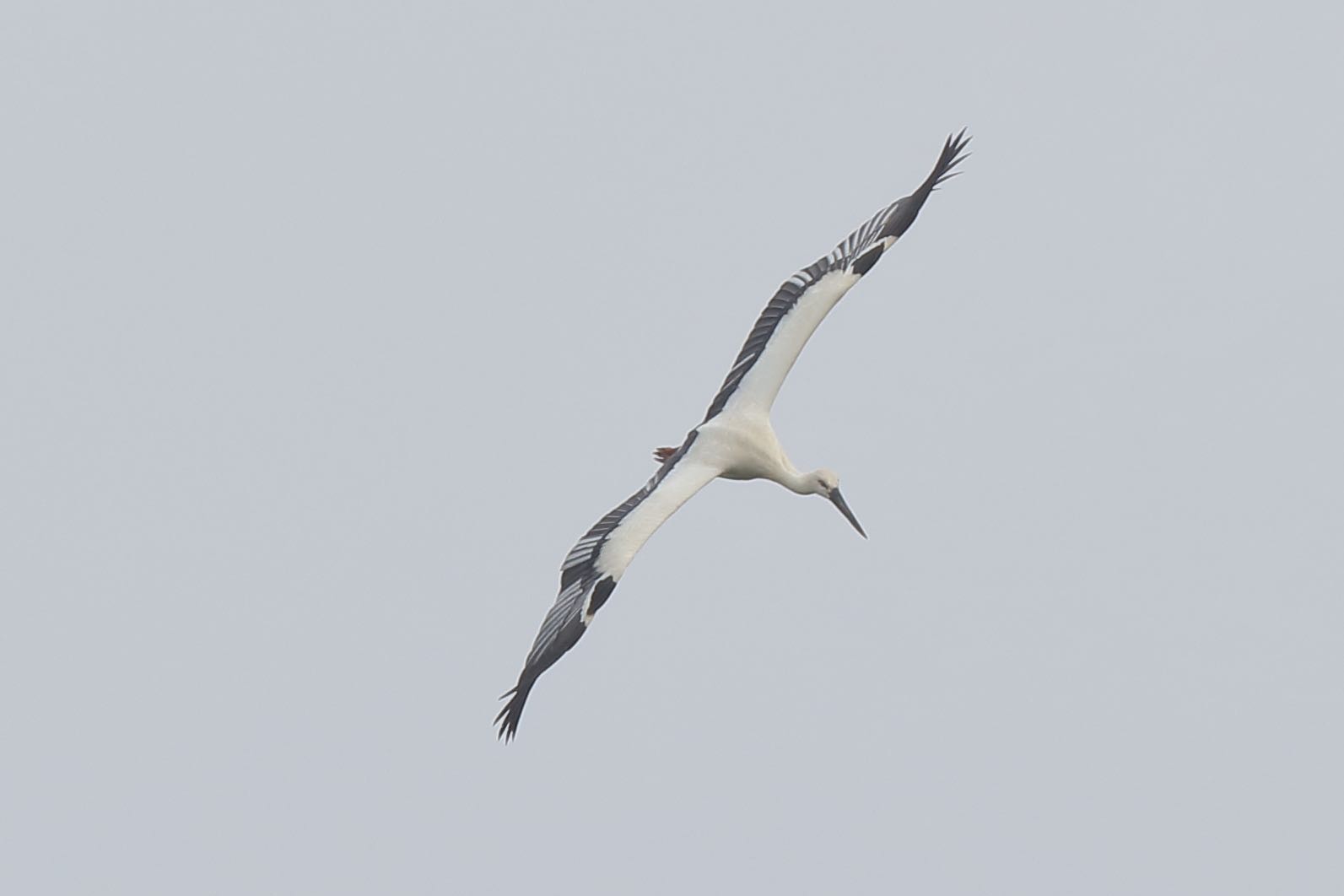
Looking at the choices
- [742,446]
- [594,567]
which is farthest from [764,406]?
[594,567]

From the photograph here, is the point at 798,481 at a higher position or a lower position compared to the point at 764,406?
lower

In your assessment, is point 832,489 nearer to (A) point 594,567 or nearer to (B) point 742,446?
(B) point 742,446

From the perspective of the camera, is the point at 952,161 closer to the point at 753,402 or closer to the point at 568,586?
the point at 753,402

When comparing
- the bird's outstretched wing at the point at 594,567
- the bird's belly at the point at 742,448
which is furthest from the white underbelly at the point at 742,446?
the bird's outstretched wing at the point at 594,567

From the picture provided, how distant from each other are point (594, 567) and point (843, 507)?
392 centimetres

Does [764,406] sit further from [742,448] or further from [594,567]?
[594,567]

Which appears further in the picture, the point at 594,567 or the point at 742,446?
the point at 742,446

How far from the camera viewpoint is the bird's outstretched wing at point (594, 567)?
70.5 feet

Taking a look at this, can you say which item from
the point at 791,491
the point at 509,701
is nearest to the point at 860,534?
the point at 791,491

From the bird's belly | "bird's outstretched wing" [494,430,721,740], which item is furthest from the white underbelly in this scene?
"bird's outstretched wing" [494,430,721,740]

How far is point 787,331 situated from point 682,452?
1.86 meters

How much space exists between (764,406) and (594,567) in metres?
3.51

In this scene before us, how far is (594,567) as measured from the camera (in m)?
22.2

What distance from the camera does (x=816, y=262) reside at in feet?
83.6
